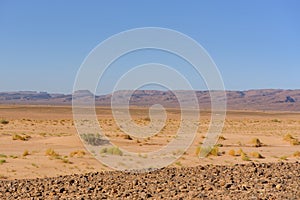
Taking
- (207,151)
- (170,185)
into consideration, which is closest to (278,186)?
(170,185)

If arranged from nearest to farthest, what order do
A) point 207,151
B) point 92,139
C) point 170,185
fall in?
point 170,185 → point 207,151 → point 92,139

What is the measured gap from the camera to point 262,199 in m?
10.1

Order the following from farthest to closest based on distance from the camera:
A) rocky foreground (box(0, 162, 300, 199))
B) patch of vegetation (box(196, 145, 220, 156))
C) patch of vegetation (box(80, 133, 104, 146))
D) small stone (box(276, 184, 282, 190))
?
patch of vegetation (box(80, 133, 104, 146)), patch of vegetation (box(196, 145, 220, 156)), small stone (box(276, 184, 282, 190)), rocky foreground (box(0, 162, 300, 199))

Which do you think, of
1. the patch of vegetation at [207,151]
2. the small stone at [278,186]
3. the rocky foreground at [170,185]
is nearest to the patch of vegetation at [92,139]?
the patch of vegetation at [207,151]

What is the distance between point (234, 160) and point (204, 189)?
13.2 m

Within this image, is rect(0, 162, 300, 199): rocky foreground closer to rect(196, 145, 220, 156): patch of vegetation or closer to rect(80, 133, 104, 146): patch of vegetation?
rect(196, 145, 220, 156): patch of vegetation

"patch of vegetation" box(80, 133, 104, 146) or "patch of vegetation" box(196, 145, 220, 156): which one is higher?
"patch of vegetation" box(80, 133, 104, 146)

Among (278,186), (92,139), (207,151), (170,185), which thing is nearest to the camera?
(278,186)

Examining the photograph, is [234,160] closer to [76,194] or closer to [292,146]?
[292,146]

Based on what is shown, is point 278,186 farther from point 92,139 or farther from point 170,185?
point 92,139

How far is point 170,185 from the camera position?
41.7 ft

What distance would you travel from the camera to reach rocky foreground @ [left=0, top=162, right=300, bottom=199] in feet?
36.8

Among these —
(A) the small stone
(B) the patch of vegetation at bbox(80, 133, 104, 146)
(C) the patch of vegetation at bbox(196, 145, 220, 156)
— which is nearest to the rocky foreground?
(A) the small stone

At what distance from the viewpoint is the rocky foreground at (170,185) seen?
11203 mm
